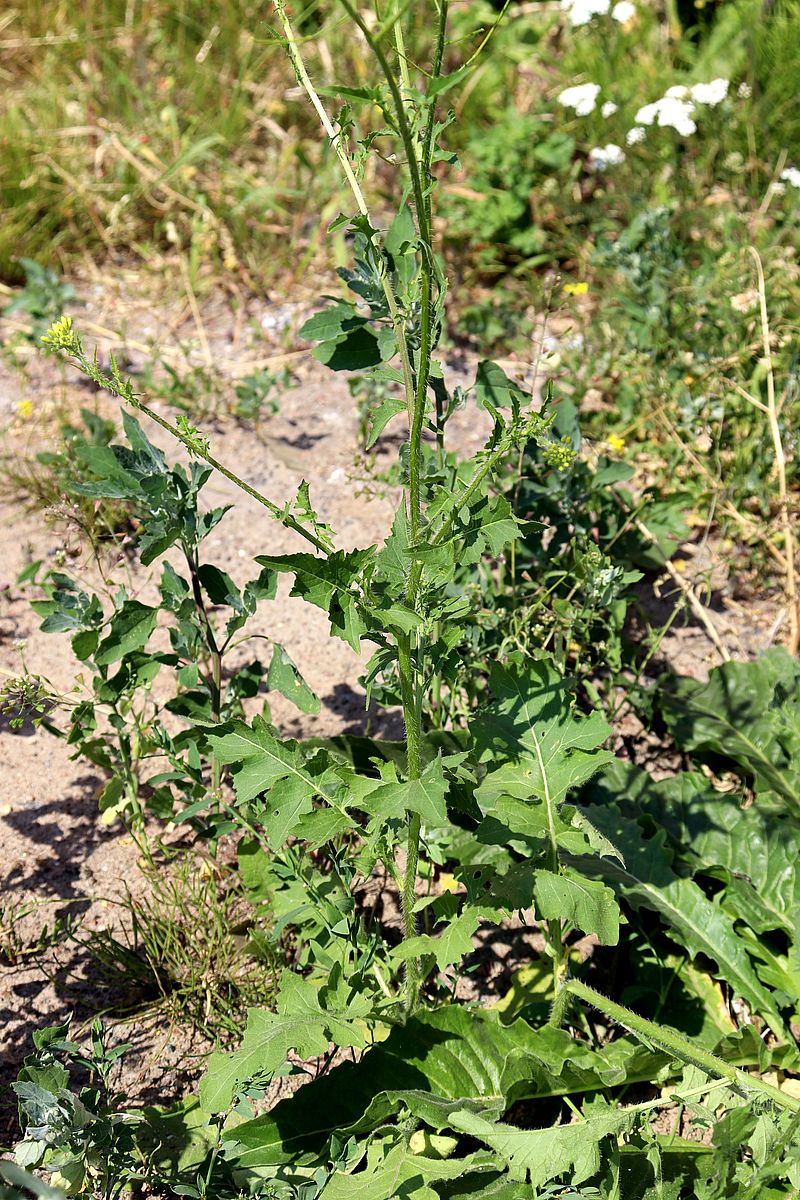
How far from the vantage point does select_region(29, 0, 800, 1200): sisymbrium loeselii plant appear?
71.8 inches

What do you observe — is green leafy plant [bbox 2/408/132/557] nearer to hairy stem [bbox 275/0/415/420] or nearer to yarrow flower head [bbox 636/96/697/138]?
hairy stem [bbox 275/0/415/420]

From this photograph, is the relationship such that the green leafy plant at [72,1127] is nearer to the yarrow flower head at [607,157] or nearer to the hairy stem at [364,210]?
the hairy stem at [364,210]

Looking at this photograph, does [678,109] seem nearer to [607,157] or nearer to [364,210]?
[607,157]

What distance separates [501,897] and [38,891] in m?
1.20

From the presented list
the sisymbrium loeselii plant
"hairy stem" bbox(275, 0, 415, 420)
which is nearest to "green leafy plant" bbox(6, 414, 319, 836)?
the sisymbrium loeselii plant

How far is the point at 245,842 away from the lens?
2461 millimetres

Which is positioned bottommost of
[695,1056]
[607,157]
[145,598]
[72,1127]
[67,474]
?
[695,1056]

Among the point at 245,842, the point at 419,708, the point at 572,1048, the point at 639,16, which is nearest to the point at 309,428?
the point at 245,842

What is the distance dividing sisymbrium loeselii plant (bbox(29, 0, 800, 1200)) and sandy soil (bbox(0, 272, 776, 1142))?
1.38ft

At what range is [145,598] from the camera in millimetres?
3232

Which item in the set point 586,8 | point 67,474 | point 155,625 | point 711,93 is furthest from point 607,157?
point 155,625

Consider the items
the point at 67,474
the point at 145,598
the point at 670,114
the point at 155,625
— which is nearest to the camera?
the point at 155,625

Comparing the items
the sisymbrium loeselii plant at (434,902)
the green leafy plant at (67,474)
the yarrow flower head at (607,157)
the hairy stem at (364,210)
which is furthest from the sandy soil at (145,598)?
the yarrow flower head at (607,157)

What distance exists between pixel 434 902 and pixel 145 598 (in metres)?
1.48
